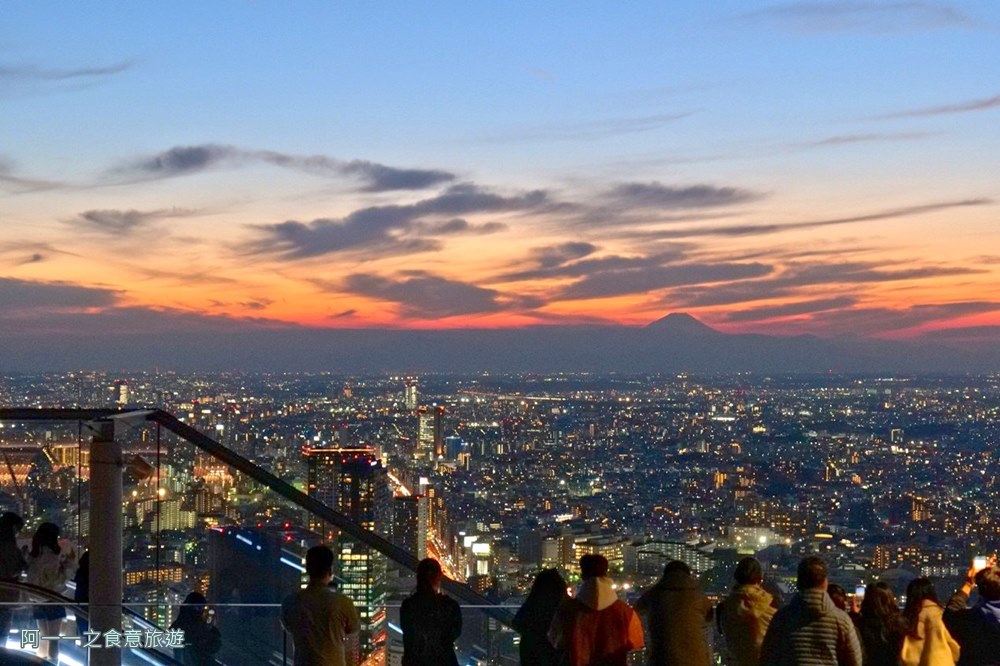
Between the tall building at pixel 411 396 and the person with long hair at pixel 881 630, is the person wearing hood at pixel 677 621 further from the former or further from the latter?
the tall building at pixel 411 396

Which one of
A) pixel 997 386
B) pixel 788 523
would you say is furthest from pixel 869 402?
pixel 788 523

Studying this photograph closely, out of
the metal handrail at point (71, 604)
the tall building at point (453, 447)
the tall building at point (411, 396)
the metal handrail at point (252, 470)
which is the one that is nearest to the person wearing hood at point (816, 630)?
the metal handrail at point (252, 470)

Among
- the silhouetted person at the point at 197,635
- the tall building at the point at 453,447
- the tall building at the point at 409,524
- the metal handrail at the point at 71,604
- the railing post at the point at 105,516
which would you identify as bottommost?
the tall building at the point at 453,447

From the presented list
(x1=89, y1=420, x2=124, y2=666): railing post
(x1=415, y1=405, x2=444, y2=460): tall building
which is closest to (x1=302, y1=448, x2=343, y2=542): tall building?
(x1=89, y1=420, x2=124, y2=666): railing post

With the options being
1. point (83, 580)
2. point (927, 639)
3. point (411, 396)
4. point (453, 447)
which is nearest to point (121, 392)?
point (453, 447)

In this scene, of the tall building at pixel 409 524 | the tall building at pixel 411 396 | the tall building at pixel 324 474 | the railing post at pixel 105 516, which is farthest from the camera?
the tall building at pixel 411 396

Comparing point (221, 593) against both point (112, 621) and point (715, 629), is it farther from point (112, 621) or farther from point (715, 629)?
point (715, 629)

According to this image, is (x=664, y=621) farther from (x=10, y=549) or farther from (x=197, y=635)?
(x=10, y=549)
